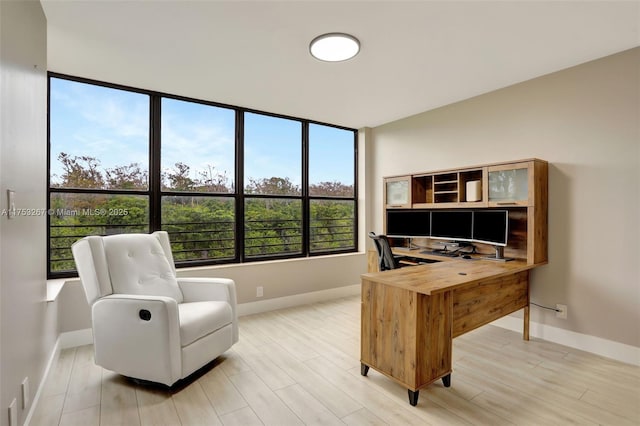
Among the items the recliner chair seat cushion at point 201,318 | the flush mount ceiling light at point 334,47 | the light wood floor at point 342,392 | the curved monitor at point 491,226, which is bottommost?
the light wood floor at point 342,392

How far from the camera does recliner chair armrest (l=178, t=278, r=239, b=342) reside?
2.65m

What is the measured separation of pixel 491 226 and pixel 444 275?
1148 mm

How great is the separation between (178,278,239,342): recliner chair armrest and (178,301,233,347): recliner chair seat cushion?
2.7 inches

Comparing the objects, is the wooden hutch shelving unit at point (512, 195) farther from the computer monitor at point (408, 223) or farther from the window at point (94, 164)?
the window at point (94, 164)

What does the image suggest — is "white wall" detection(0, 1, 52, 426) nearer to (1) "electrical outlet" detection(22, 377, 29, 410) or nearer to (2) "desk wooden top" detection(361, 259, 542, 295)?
(1) "electrical outlet" detection(22, 377, 29, 410)

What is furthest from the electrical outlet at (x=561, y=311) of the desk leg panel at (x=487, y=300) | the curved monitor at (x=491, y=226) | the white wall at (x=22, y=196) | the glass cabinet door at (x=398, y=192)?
the white wall at (x=22, y=196)

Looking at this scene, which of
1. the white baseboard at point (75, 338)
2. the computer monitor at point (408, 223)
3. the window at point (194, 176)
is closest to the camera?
the white baseboard at point (75, 338)

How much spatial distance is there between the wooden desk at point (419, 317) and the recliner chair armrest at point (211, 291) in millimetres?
1091

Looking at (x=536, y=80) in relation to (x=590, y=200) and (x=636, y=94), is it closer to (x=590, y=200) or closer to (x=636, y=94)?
(x=636, y=94)

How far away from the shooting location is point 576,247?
9.29ft

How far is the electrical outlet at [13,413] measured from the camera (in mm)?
1445

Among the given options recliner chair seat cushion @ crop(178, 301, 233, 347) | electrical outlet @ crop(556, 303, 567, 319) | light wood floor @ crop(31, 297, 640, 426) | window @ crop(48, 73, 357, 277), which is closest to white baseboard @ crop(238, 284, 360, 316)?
window @ crop(48, 73, 357, 277)

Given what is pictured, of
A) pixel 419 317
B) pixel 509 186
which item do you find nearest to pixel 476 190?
pixel 509 186

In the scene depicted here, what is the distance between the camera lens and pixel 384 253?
347 centimetres
